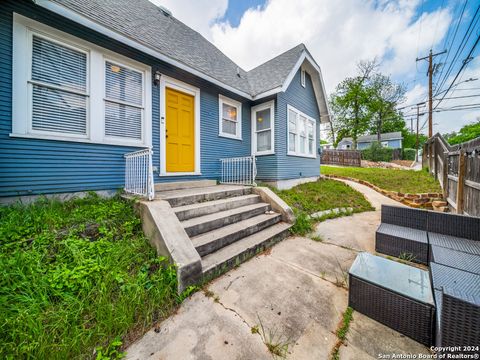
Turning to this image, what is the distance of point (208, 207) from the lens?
11.4 feet

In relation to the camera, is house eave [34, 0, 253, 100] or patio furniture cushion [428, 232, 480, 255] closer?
patio furniture cushion [428, 232, 480, 255]

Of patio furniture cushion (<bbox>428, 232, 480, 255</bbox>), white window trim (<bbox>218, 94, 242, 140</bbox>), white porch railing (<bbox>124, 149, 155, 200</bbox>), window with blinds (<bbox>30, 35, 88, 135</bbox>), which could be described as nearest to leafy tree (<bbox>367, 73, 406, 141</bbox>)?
white window trim (<bbox>218, 94, 242, 140</bbox>)

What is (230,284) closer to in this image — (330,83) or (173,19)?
(173,19)

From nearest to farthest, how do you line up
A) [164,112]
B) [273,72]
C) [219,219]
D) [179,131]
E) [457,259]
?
1. [457,259]
2. [219,219]
3. [164,112]
4. [179,131]
5. [273,72]

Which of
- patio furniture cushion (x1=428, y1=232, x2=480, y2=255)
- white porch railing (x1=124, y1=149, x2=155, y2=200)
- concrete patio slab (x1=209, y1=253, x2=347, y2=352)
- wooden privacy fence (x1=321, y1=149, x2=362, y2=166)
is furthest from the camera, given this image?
wooden privacy fence (x1=321, y1=149, x2=362, y2=166)

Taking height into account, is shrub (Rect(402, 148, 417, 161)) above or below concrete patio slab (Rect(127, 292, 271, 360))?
above

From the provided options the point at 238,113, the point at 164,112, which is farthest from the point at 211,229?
the point at 238,113

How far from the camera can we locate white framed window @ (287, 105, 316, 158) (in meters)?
7.22

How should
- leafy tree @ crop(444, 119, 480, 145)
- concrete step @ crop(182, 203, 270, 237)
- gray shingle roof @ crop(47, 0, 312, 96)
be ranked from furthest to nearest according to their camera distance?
leafy tree @ crop(444, 119, 480, 145)
gray shingle roof @ crop(47, 0, 312, 96)
concrete step @ crop(182, 203, 270, 237)

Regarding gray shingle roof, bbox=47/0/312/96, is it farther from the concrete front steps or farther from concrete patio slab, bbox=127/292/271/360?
concrete patio slab, bbox=127/292/271/360

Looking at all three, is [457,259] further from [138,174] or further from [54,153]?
[54,153]

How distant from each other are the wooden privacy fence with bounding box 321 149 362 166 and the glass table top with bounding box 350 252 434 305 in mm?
17644

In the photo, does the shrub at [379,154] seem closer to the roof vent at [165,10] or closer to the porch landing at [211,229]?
the porch landing at [211,229]

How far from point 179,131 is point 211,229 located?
314 cm
